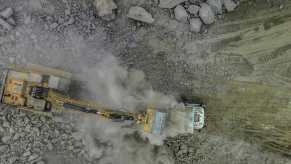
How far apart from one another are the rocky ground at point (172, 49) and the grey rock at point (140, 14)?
3cm

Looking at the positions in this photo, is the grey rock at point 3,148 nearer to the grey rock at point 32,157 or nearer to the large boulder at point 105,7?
the grey rock at point 32,157

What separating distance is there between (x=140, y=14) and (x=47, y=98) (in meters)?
3.33

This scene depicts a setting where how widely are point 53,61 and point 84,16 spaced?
57.3 inches

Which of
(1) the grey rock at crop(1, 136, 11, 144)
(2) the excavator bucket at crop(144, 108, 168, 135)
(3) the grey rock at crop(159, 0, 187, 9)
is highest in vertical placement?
(3) the grey rock at crop(159, 0, 187, 9)

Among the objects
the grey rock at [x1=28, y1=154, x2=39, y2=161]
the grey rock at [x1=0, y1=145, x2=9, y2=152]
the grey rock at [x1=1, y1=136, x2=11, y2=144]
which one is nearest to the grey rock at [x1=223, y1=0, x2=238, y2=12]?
the grey rock at [x1=28, y1=154, x2=39, y2=161]

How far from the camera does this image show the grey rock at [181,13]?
12055mm

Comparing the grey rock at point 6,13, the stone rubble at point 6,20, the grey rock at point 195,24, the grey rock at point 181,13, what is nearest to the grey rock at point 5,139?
the stone rubble at point 6,20

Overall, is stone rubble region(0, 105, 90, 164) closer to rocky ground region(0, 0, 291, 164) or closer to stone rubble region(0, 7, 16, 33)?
rocky ground region(0, 0, 291, 164)

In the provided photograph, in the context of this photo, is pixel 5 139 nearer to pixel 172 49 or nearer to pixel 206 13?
pixel 172 49

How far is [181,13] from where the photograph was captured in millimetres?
12047

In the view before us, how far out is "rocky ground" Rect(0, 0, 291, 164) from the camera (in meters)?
11.8

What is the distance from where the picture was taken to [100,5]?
11922mm

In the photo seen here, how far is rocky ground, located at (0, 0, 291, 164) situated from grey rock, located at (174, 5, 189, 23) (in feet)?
0.09

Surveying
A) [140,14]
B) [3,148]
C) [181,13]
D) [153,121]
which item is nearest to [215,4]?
[181,13]
